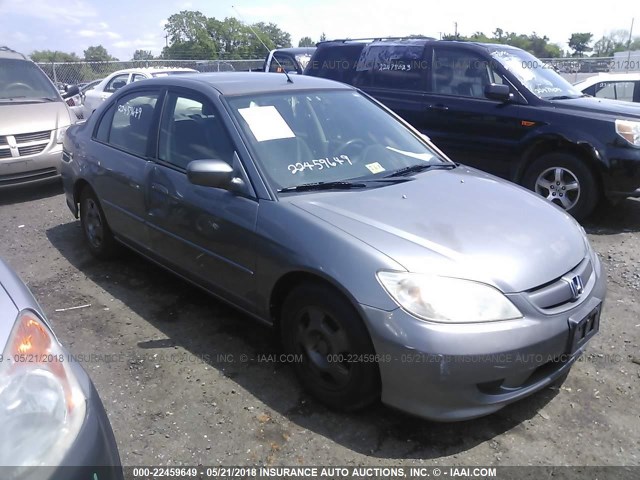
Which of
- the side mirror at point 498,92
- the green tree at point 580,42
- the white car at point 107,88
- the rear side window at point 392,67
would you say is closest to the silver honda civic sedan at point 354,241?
the side mirror at point 498,92

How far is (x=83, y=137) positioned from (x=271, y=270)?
2.94 meters

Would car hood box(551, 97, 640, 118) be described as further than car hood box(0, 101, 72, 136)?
No

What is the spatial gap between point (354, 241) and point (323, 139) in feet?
3.69

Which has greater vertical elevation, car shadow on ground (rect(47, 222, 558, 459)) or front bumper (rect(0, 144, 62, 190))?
front bumper (rect(0, 144, 62, 190))

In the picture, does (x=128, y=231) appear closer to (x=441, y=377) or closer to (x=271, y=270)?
(x=271, y=270)

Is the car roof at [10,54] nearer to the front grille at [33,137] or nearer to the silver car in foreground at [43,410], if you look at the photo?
the front grille at [33,137]

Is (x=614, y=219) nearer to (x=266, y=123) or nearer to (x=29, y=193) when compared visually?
(x=266, y=123)

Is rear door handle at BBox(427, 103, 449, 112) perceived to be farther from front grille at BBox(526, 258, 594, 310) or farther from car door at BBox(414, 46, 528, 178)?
front grille at BBox(526, 258, 594, 310)

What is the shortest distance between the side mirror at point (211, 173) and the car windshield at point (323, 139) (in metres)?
0.21

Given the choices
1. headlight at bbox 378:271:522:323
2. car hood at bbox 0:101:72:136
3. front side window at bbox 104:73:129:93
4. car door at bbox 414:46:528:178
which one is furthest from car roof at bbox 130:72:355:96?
front side window at bbox 104:73:129:93

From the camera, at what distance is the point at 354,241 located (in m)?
2.71

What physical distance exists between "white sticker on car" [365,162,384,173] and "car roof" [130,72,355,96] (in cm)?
80

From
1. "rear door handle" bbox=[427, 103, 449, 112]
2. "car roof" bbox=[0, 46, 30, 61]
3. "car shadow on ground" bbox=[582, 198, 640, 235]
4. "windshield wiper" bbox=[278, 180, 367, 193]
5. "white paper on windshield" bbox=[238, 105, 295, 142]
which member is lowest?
"car shadow on ground" bbox=[582, 198, 640, 235]

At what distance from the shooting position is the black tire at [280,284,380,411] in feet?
8.68
